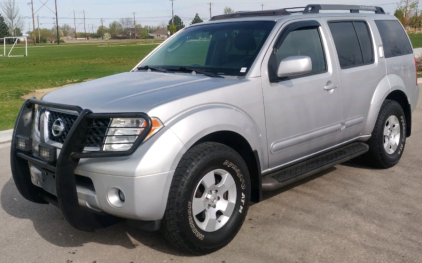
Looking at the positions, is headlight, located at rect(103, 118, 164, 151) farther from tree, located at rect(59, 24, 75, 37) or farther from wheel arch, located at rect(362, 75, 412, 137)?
tree, located at rect(59, 24, 75, 37)

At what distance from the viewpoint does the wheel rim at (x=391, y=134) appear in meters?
5.85

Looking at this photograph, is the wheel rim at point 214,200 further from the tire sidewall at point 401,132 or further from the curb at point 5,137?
the curb at point 5,137

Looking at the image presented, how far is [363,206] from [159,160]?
2.42 metres

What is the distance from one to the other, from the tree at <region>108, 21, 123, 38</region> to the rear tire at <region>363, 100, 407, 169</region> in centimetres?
14810

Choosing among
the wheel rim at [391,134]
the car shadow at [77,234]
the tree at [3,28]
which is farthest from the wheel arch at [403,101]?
the tree at [3,28]

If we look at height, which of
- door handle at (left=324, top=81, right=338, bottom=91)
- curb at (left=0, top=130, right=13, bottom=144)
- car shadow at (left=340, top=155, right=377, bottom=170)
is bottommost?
car shadow at (left=340, top=155, right=377, bottom=170)

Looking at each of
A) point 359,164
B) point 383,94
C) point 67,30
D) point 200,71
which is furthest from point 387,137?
point 67,30

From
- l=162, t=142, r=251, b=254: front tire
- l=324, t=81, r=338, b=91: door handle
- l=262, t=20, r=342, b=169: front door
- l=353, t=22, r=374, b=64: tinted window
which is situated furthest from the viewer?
l=353, t=22, r=374, b=64: tinted window

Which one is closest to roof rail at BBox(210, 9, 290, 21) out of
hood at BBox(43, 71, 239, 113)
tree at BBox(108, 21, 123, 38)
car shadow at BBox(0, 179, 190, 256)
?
hood at BBox(43, 71, 239, 113)

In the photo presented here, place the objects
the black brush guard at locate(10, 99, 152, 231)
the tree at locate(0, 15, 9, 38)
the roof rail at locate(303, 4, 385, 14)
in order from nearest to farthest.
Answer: the black brush guard at locate(10, 99, 152, 231), the roof rail at locate(303, 4, 385, 14), the tree at locate(0, 15, 9, 38)

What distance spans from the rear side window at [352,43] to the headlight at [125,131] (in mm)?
2580

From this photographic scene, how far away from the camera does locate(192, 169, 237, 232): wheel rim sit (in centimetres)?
363

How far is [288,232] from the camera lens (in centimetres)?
411

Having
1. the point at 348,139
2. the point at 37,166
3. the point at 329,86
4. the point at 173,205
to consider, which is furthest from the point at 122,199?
the point at 348,139
